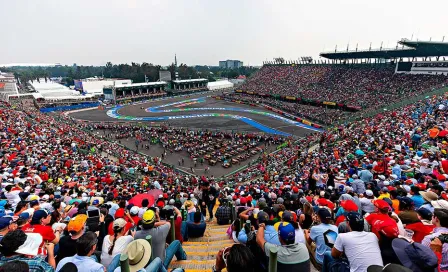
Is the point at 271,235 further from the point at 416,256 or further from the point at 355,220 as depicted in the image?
the point at 416,256

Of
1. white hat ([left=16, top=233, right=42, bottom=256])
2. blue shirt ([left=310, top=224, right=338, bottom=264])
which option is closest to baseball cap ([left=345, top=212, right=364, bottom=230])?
blue shirt ([left=310, top=224, right=338, bottom=264])

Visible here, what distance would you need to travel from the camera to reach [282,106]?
53375 mm

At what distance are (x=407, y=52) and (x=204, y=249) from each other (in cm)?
5989

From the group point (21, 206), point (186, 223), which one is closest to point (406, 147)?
point (186, 223)

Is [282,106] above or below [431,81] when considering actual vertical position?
below

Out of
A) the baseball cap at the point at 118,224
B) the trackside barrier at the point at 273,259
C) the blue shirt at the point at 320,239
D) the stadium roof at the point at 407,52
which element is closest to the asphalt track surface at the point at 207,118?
the stadium roof at the point at 407,52

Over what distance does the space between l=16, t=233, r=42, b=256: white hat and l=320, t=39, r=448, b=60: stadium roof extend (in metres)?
56.7

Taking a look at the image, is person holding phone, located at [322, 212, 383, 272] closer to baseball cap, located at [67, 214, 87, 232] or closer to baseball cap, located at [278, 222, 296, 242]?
baseball cap, located at [278, 222, 296, 242]

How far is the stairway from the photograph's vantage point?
16.4ft

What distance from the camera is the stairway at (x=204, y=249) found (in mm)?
5012

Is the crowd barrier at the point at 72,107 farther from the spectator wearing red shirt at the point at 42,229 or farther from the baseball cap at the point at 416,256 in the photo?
the baseball cap at the point at 416,256

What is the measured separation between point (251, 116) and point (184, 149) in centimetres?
2303

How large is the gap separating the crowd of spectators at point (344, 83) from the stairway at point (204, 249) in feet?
119

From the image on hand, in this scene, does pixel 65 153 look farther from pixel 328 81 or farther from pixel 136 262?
pixel 328 81
